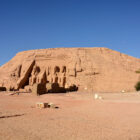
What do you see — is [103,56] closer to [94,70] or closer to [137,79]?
[94,70]

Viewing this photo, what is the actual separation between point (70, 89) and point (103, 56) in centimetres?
953

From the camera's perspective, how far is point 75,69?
3300cm

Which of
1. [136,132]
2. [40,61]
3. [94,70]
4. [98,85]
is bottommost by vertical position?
[136,132]

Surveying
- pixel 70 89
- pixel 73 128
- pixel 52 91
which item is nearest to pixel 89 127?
pixel 73 128

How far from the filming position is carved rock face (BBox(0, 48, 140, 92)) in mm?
29703

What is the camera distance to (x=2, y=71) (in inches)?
1473

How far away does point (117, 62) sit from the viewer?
106 feet

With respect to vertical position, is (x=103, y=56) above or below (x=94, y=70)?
above

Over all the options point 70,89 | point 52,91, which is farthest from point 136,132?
point 70,89

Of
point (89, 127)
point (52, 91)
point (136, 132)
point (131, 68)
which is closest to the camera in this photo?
point (136, 132)

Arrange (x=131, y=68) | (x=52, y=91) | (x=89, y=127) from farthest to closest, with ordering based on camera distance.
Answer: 1. (x=131, y=68)
2. (x=52, y=91)
3. (x=89, y=127)

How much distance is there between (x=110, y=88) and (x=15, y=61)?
70.3ft

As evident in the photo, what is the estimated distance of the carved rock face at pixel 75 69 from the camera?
1169 inches

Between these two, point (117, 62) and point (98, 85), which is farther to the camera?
point (117, 62)
